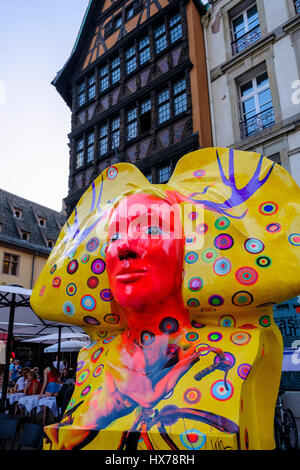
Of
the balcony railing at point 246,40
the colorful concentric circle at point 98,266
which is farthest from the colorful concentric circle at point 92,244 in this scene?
the balcony railing at point 246,40

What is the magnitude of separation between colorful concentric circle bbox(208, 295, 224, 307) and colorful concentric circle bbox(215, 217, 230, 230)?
51 centimetres

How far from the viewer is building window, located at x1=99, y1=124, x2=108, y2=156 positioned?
11.5 m

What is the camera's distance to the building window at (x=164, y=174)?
9.48 metres

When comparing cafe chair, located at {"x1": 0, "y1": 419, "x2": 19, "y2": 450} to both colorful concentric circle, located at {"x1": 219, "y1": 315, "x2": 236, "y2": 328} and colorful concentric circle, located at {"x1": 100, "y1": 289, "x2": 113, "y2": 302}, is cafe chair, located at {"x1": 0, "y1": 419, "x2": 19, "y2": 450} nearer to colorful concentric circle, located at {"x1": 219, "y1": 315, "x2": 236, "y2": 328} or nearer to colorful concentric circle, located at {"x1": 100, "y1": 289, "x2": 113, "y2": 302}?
colorful concentric circle, located at {"x1": 100, "y1": 289, "x2": 113, "y2": 302}

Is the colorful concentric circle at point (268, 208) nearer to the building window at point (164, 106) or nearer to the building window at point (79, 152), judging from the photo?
the building window at point (164, 106)

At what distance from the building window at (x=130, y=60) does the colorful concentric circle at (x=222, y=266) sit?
1030 centimetres

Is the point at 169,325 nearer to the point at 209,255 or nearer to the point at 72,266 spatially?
the point at 209,255

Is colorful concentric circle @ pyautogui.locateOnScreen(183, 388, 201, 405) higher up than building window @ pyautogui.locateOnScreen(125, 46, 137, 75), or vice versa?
building window @ pyautogui.locateOnScreen(125, 46, 137, 75)

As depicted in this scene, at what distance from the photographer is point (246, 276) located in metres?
2.48

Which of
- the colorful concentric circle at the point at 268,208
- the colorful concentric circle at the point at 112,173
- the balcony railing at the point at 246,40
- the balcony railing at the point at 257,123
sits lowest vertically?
the colorful concentric circle at the point at 268,208

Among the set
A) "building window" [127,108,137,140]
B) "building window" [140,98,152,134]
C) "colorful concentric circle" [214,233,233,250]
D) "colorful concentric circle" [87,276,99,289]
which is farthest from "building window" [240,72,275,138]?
"colorful concentric circle" [87,276,99,289]

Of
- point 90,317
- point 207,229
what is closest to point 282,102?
point 207,229

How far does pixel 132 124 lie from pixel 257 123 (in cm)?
393

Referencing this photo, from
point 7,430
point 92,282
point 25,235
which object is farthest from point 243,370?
point 25,235
